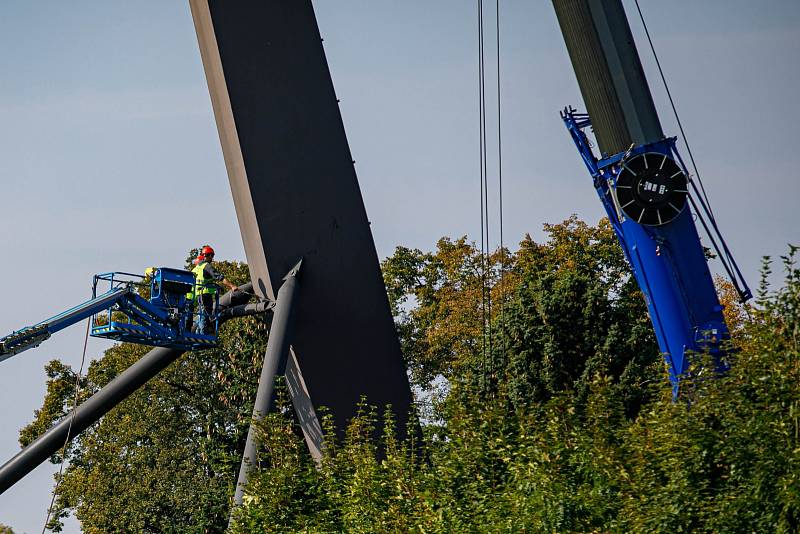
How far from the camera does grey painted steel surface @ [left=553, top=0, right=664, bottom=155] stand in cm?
1445

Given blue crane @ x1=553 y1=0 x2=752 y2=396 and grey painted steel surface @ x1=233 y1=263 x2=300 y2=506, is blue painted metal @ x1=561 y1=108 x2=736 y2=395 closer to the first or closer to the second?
blue crane @ x1=553 y1=0 x2=752 y2=396

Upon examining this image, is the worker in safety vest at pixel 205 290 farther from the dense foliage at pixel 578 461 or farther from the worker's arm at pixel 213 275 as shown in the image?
the dense foliage at pixel 578 461

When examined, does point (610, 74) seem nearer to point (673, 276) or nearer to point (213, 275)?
point (673, 276)

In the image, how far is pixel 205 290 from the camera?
61.6ft

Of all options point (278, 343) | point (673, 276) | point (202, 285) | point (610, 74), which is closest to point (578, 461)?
point (673, 276)

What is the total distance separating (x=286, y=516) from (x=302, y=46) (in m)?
7.28

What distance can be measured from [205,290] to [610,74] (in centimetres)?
721

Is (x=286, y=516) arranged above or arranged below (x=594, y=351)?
below

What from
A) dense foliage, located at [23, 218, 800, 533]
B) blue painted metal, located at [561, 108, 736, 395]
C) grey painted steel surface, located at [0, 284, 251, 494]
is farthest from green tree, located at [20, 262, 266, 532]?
blue painted metal, located at [561, 108, 736, 395]

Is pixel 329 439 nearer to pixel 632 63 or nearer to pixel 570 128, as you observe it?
pixel 570 128

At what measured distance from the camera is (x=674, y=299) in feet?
46.8

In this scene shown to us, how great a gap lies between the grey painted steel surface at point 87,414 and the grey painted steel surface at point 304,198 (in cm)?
154

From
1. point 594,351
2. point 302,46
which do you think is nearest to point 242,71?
point 302,46

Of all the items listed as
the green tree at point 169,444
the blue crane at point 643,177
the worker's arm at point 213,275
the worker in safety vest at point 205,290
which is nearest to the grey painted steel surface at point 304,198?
the worker's arm at point 213,275
